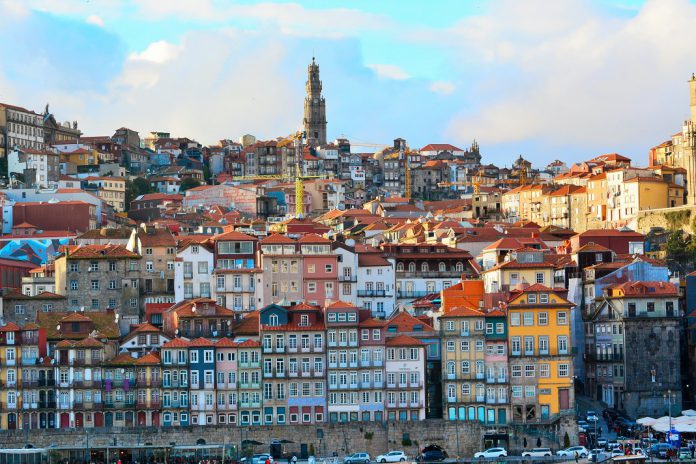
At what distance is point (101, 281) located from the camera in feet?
329

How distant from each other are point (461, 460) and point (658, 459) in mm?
9093

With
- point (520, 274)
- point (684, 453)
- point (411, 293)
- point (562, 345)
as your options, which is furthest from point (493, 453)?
point (411, 293)

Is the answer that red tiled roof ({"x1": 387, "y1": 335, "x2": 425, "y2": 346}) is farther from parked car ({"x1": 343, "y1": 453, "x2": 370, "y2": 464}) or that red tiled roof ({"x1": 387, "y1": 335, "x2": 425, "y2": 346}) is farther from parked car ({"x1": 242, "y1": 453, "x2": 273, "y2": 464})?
parked car ({"x1": 242, "y1": 453, "x2": 273, "y2": 464})

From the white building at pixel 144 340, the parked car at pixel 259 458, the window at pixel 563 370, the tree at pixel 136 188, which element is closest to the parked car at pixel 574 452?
the window at pixel 563 370

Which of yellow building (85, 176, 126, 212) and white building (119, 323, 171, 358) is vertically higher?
Answer: yellow building (85, 176, 126, 212)

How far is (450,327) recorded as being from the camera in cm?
9012

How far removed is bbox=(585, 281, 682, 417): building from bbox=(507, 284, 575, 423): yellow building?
18.8 feet

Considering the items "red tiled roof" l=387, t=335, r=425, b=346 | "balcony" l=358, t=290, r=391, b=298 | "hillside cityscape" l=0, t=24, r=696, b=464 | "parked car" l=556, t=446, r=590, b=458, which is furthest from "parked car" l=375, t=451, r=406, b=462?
"balcony" l=358, t=290, r=391, b=298

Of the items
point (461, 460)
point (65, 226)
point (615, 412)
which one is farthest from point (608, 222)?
point (461, 460)

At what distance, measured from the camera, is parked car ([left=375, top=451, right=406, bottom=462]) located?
85.1m

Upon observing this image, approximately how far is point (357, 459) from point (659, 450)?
14.0m

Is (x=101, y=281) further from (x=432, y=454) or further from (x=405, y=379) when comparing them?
(x=432, y=454)

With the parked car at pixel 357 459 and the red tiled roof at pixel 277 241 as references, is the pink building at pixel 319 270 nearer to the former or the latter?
the red tiled roof at pixel 277 241

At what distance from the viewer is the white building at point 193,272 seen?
327ft
